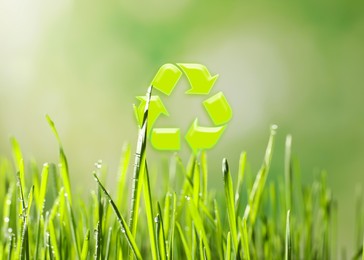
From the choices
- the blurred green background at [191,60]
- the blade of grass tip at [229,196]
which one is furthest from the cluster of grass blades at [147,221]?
the blurred green background at [191,60]

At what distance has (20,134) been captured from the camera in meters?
2.88

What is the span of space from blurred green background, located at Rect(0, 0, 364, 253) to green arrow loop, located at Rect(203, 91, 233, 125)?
235 centimetres

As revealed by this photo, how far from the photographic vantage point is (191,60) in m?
2.95

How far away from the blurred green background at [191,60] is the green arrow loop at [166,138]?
2349 mm

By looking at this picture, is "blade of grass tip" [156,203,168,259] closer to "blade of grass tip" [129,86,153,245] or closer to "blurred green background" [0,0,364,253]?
"blade of grass tip" [129,86,153,245]

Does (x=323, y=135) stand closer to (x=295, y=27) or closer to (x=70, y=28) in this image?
(x=295, y=27)

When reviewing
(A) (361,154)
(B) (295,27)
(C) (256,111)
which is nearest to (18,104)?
(C) (256,111)

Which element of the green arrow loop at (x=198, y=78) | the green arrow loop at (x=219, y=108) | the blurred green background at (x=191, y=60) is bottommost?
the blurred green background at (x=191, y=60)

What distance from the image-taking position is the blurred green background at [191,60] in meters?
2.84

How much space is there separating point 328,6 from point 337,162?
0.65 m

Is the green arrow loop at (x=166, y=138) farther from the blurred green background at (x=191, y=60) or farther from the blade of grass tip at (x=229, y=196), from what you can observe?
the blurred green background at (x=191, y=60)

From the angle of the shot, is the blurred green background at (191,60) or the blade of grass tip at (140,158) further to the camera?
the blurred green background at (191,60)

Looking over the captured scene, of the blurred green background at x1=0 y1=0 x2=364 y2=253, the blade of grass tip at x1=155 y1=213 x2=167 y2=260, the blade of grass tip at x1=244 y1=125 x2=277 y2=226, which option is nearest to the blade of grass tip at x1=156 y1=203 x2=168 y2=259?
the blade of grass tip at x1=155 y1=213 x2=167 y2=260

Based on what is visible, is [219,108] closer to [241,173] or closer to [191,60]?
[241,173]
